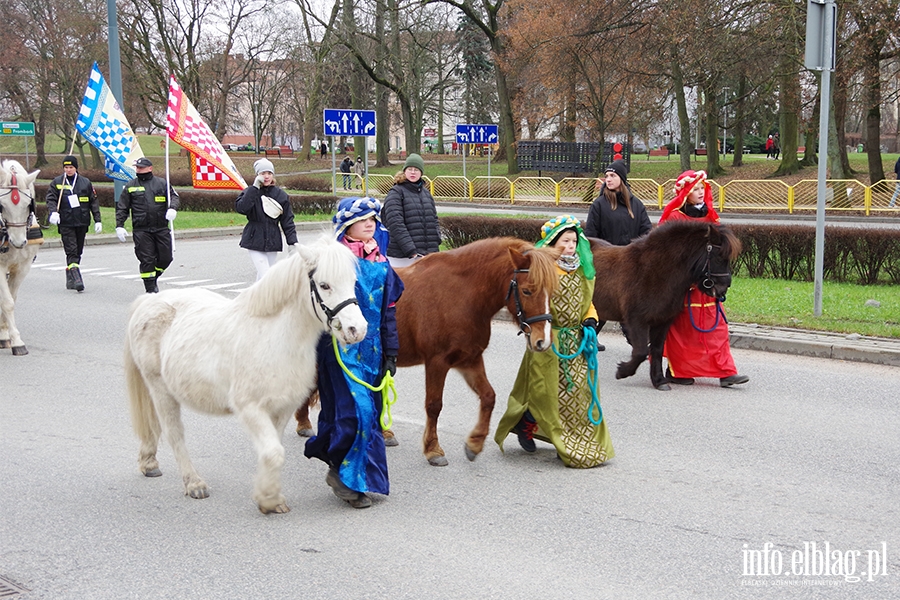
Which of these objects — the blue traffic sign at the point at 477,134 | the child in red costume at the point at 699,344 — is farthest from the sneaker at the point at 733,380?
the blue traffic sign at the point at 477,134

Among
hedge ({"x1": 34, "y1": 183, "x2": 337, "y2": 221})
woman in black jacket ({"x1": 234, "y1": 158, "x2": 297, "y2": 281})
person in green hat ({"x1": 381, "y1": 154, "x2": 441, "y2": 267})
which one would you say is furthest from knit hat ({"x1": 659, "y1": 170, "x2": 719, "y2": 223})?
hedge ({"x1": 34, "y1": 183, "x2": 337, "y2": 221})

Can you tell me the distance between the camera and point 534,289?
5.86 m

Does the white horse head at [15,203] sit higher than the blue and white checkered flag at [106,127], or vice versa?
the blue and white checkered flag at [106,127]

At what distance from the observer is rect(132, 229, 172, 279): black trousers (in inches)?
546

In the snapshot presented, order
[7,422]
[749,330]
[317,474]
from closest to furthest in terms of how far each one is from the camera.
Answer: [317,474] < [7,422] < [749,330]

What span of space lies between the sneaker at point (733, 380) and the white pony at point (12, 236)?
788 cm

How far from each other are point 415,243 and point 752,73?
32.2m

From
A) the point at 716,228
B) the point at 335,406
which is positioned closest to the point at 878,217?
the point at 716,228

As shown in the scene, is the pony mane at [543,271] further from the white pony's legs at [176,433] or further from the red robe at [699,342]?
the red robe at [699,342]

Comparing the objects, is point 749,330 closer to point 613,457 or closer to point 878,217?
point 613,457

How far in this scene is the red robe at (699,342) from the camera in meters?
8.89

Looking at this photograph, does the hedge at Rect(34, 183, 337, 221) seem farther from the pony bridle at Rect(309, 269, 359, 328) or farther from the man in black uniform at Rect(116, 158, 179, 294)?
the pony bridle at Rect(309, 269, 359, 328)

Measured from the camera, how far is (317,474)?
6.36 metres

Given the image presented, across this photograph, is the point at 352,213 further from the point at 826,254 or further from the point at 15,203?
the point at 826,254
